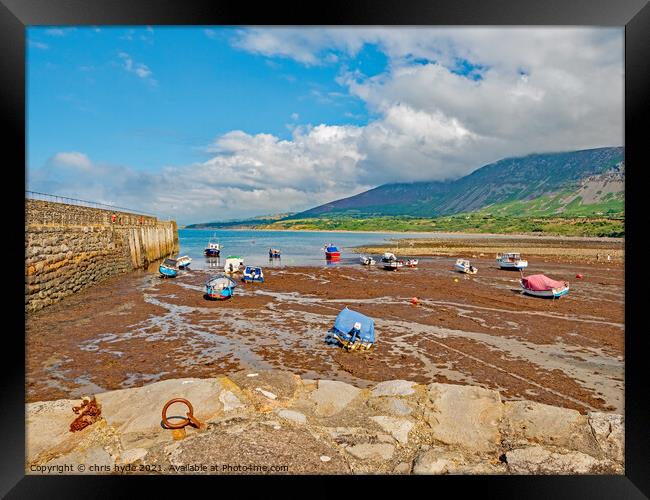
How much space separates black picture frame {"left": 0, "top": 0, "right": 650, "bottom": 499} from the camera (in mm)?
3953

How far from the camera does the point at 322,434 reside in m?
6.65

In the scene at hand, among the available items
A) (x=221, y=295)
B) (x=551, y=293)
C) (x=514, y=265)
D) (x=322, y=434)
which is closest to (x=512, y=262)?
(x=514, y=265)

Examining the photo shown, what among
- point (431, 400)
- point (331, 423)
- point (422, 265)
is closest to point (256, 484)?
point (331, 423)

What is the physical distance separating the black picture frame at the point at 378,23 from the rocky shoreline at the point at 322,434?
1274mm

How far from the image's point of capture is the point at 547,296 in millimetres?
24156

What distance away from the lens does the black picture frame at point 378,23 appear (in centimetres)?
395

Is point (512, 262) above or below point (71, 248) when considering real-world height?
below

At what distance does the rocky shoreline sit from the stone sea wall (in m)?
6.15

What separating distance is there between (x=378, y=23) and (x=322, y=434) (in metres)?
6.34

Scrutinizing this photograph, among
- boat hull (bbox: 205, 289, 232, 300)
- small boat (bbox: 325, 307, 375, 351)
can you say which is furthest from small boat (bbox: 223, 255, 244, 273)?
small boat (bbox: 325, 307, 375, 351)

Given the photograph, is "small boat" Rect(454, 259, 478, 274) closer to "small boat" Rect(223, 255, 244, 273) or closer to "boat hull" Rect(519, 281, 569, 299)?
"boat hull" Rect(519, 281, 569, 299)

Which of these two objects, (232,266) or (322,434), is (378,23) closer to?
(322,434)

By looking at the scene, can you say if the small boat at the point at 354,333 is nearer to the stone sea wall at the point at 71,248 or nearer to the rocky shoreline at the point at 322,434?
the rocky shoreline at the point at 322,434

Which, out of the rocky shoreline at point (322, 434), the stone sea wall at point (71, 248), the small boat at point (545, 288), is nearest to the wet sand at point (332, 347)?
the small boat at point (545, 288)
